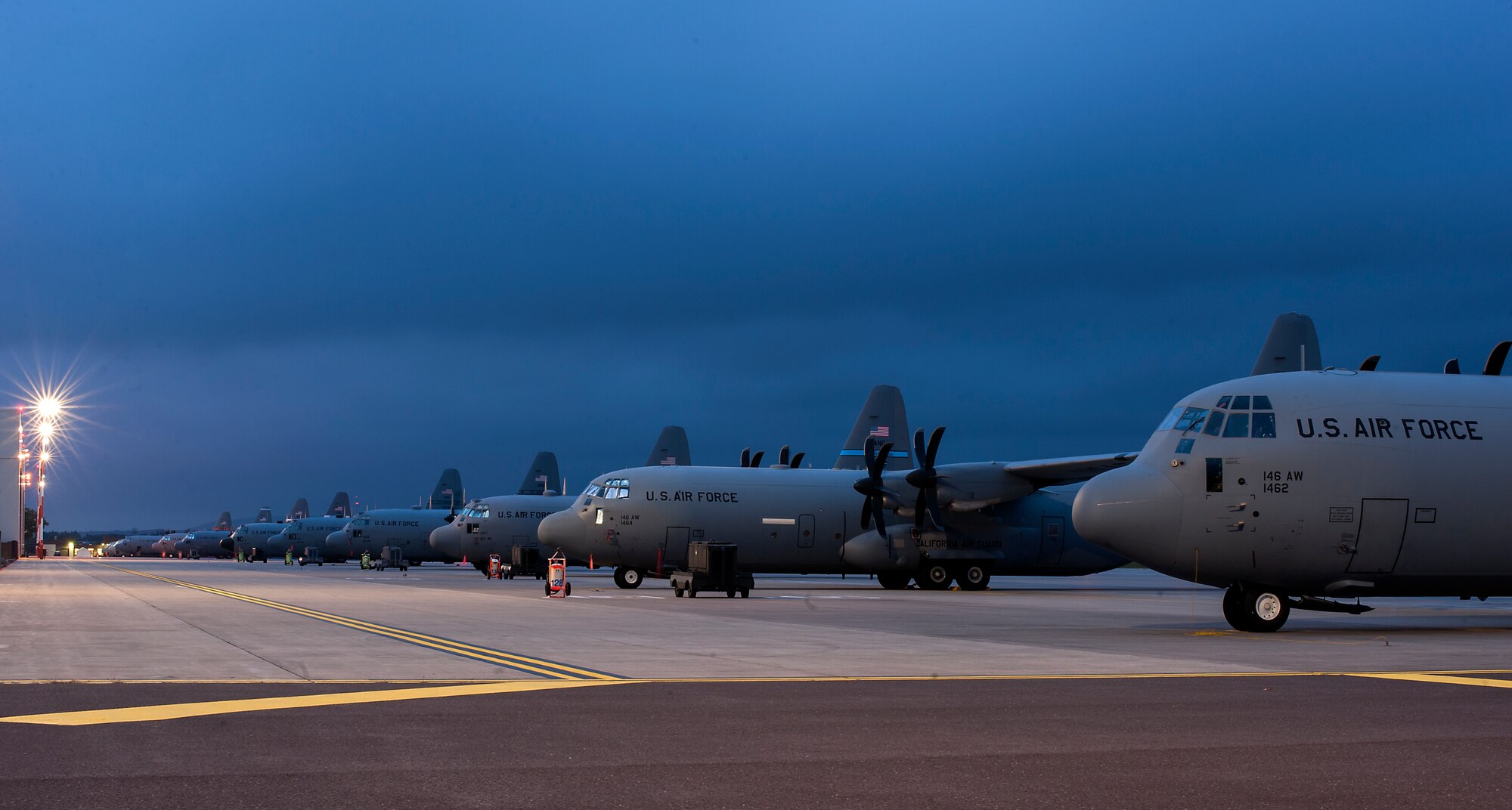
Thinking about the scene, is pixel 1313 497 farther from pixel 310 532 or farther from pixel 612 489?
pixel 310 532

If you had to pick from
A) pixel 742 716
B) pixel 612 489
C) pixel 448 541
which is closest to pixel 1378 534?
pixel 742 716

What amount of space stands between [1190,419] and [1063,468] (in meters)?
22.6

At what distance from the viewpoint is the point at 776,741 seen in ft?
Result: 34.6

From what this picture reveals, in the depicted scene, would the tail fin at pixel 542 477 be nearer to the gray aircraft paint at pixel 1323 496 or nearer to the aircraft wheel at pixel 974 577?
the aircraft wheel at pixel 974 577

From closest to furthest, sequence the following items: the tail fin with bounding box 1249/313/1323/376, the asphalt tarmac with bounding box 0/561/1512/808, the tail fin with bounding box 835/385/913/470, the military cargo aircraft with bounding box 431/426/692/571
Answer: the asphalt tarmac with bounding box 0/561/1512/808, the tail fin with bounding box 1249/313/1323/376, the tail fin with bounding box 835/385/913/470, the military cargo aircraft with bounding box 431/426/692/571

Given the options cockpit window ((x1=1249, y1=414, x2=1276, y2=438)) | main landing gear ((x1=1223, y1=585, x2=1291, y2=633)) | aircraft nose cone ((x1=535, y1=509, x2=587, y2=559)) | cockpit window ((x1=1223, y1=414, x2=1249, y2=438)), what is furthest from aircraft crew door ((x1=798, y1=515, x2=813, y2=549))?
cockpit window ((x1=1249, y1=414, x2=1276, y2=438))

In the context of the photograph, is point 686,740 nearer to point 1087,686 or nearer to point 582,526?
point 1087,686

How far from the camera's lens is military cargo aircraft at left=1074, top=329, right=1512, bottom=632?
24188 millimetres

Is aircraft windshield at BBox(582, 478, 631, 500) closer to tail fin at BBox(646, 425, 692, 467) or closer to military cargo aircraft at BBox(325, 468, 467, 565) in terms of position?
tail fin at BBox(646, 425, 692, 467)

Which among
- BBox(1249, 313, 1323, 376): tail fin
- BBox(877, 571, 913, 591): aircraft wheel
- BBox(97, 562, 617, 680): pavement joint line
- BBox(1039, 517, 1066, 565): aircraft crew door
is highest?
BBox(1249, 313, 1323, 376): tail fin

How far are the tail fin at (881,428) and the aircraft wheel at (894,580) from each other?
30.6ft

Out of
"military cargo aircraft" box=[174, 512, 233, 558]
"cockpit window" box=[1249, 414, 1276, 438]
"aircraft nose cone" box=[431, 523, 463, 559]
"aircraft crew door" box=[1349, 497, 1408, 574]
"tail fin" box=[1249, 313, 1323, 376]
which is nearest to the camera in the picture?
"aircraft crew door" box=[1349, 497, 1408, 574]

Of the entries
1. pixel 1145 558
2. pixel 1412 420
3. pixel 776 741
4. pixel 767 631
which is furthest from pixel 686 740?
pixel 1412 420

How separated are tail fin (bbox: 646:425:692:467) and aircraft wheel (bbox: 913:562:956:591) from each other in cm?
2221
